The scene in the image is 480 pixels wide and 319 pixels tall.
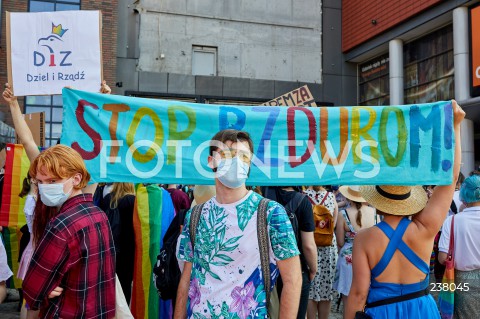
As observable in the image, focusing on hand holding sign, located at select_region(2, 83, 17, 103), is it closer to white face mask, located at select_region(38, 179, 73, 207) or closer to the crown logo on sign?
the crown logo on sign

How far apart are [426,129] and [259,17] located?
16.7 metres

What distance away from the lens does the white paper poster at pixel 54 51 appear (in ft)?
15.2

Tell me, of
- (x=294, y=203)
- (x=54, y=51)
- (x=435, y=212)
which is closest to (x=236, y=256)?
(x=435, y=212)

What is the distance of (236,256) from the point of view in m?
2.32

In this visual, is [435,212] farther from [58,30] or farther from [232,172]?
[58,30]

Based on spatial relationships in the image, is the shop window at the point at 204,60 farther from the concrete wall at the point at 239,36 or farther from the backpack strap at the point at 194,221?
the backpack strap at the point at 194,221

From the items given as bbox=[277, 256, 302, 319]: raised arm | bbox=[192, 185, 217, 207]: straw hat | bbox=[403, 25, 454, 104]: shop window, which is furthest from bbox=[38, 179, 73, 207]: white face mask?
bbox=[403, 25, 454, 104]: shop window

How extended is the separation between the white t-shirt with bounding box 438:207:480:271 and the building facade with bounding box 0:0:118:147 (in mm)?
14267

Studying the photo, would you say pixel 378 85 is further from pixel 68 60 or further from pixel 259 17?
pixel 68 60

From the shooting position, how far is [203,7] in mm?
18656

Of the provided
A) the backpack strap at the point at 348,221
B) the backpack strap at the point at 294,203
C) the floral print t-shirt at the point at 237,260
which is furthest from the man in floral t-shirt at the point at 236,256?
the backpack strap at the point at 348,221

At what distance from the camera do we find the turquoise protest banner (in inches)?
140

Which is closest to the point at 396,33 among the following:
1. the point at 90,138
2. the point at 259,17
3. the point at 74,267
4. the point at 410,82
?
the point at 410,82

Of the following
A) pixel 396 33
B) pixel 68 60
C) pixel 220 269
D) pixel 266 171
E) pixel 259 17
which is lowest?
pixel 220 269
